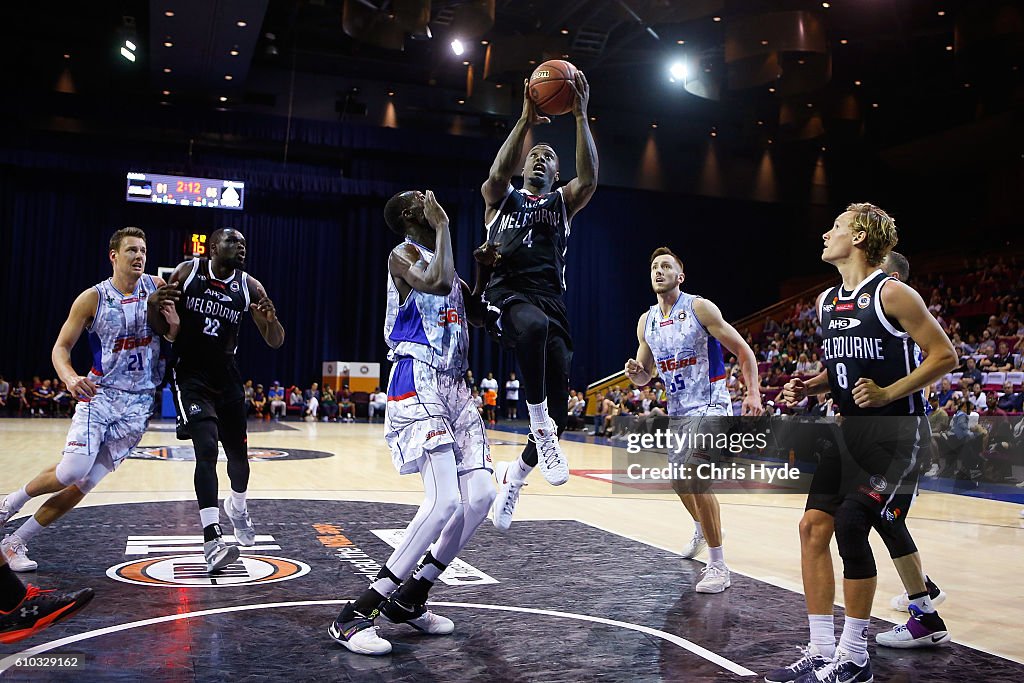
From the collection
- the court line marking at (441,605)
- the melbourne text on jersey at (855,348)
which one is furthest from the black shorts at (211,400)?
the melbourne text on jersey at (855,348)

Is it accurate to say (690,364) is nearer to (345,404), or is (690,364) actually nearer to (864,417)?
(864,417)

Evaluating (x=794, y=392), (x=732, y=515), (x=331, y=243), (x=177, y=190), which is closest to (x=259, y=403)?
(x=331, y=243)

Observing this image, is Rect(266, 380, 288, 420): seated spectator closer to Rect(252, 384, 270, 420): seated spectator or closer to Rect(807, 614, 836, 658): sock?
Rect(252, 384, 270, 420): seated spectator

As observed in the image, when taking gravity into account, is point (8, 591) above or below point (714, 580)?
above

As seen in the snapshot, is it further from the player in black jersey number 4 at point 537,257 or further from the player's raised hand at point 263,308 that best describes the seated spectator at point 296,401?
the player in black jersey number 4 at point 537,257

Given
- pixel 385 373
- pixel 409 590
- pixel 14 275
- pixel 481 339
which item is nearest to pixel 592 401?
pixel 481 339

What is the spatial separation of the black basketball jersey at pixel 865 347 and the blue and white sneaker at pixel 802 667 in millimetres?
928

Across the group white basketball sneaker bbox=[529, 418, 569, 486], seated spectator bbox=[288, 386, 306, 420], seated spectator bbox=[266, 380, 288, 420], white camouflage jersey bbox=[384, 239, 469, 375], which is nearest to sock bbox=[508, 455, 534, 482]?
white basketball sneaker bbox=[529, 418, 569, 486]

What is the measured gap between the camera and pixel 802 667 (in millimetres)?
3207

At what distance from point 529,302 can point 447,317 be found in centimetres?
55

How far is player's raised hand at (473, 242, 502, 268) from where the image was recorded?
399 cm

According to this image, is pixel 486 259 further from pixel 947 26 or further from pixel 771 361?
pixel 947 26

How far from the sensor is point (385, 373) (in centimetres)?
2566

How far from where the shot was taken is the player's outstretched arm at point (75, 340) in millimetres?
4418
